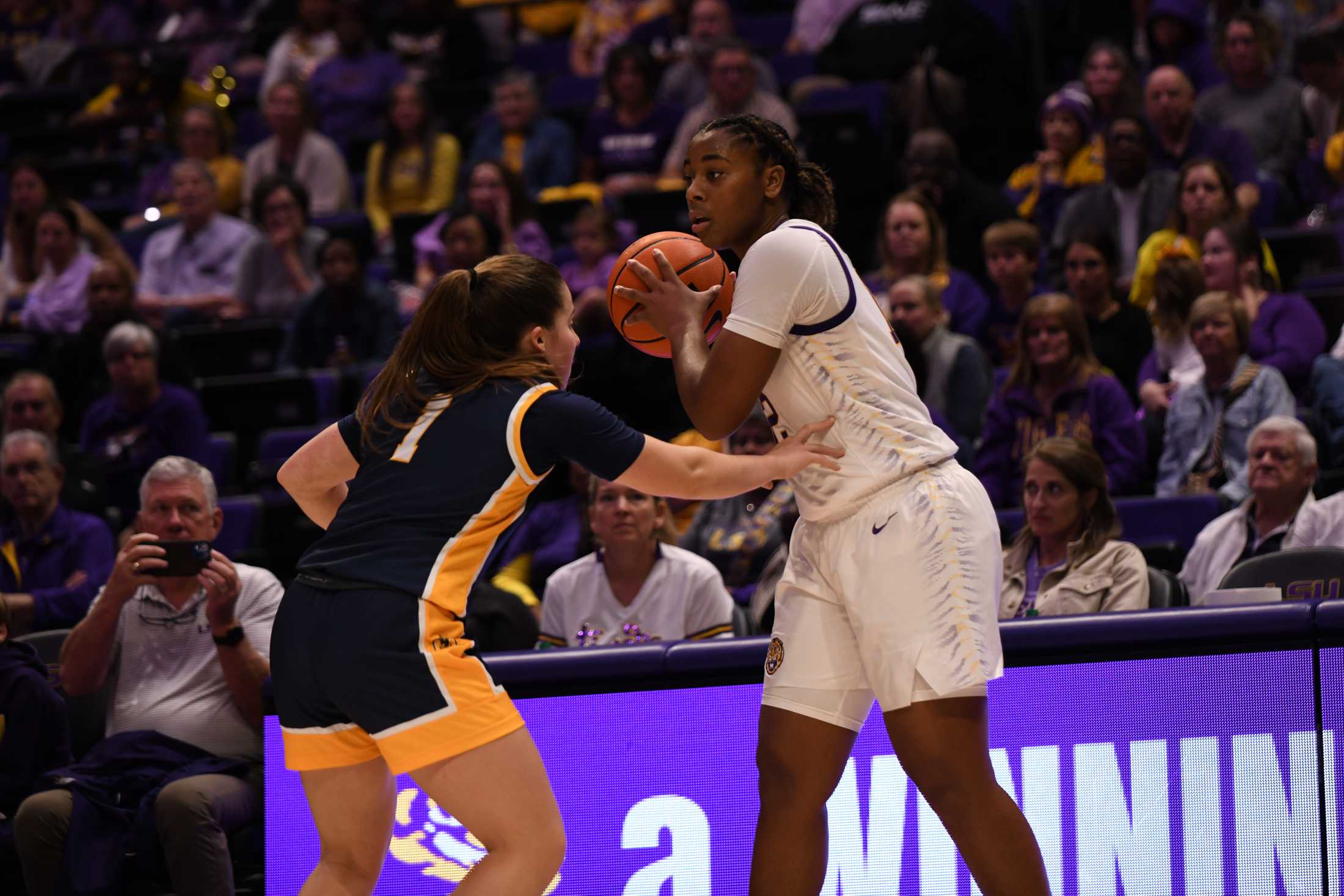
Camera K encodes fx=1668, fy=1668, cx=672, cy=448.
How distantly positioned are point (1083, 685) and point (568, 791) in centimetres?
128

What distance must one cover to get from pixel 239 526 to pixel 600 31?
578 cm

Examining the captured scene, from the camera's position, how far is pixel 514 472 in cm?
327

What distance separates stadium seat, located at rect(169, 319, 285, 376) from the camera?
9.50 m

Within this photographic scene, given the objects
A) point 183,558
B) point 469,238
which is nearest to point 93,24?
point 469,238

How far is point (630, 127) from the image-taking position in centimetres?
1047

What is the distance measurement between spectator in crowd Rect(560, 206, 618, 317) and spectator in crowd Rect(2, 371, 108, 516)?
8.50 ft

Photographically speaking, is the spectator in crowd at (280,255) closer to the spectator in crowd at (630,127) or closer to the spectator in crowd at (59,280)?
the spectator in crowd at (59,280)

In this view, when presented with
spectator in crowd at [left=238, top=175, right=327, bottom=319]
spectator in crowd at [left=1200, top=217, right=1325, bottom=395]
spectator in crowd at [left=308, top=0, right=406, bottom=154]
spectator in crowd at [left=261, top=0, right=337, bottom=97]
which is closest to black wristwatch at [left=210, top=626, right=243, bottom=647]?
spectator in crowd at [left=1200, top=217, right=1325, bottom=395]

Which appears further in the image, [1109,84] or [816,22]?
[816,22]

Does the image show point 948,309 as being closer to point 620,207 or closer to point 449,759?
point 620,207

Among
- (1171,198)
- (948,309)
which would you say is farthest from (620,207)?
(1171,198)

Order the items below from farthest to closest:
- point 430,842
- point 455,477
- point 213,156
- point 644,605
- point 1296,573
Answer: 1. point 213,156
2. point 644,605
3. point 1296,573
4. point 430,842
5. point 455,477

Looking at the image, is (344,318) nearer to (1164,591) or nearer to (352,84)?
(352,84)

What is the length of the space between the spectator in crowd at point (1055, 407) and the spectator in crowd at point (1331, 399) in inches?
30.1
